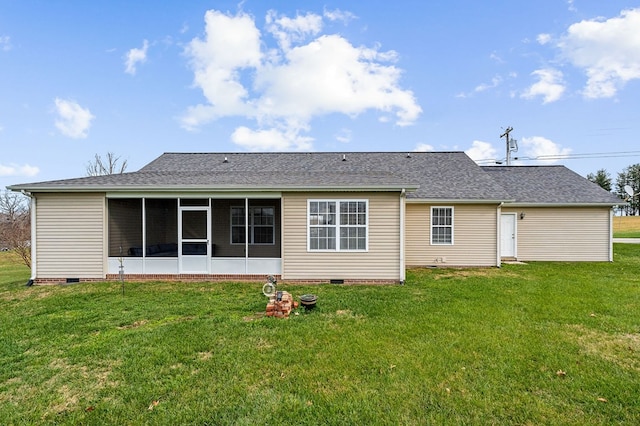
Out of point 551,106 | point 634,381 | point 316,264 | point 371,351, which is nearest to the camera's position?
point 634,381

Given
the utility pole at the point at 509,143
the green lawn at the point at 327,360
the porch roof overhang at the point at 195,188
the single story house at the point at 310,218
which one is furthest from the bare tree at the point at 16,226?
the utility pole at the point at 509,143

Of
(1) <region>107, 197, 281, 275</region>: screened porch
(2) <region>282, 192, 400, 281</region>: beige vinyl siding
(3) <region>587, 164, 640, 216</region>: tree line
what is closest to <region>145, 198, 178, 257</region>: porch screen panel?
(1) <region>107, 197, 281, 275</region>: screened porch

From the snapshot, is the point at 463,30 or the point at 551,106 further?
the point at 551,106

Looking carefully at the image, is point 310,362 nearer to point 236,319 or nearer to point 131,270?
point 236,319

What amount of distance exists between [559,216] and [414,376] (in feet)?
43.7

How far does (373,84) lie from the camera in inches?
718

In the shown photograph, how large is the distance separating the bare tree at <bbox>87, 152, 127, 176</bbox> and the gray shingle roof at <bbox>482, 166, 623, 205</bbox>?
34213mm

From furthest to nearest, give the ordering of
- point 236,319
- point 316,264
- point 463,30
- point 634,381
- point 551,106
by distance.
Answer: point 551,106
point 463,30
point 316,264
point 236,319
point 634,381

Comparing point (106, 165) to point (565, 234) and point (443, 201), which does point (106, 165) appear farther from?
point (565, 234)

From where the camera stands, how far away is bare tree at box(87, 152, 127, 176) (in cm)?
3243

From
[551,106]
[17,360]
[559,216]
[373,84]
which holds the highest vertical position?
[373,84]

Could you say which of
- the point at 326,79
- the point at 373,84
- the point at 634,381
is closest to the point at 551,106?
the point at 373,84

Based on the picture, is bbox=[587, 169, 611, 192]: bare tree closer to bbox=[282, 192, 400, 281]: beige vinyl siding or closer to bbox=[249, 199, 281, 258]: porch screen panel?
bbox=[282, 192, 400, 281]: beige vinyl siding

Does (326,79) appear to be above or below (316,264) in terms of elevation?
above
